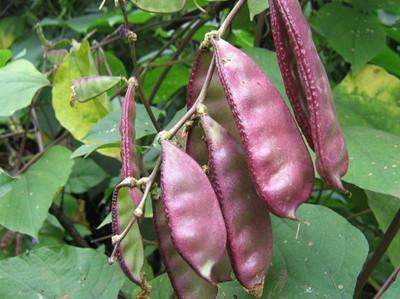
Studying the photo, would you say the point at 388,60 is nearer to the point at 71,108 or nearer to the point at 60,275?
the point at 71,108

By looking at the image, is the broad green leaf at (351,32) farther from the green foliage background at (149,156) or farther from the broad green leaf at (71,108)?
the broad green leaf at (71,108)

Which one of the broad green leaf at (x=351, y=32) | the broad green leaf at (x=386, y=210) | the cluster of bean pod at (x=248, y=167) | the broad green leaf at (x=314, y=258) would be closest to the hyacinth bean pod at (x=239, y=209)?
the cluster of bean pod at (x=248, y=167)

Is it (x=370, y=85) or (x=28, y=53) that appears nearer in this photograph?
(x=370, y=85)

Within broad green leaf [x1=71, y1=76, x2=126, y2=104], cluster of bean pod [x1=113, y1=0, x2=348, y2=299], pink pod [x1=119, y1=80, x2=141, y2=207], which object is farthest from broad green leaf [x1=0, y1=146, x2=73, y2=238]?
cluster of bean pod [x1=113, y1=0, x2=348, y2=299]

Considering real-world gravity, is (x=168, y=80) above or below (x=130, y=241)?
below

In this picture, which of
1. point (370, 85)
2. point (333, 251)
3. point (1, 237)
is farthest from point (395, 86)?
point (1, 237)

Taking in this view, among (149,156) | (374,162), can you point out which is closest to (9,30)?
(149,156)

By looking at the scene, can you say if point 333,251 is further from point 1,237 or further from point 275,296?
point 1,237
